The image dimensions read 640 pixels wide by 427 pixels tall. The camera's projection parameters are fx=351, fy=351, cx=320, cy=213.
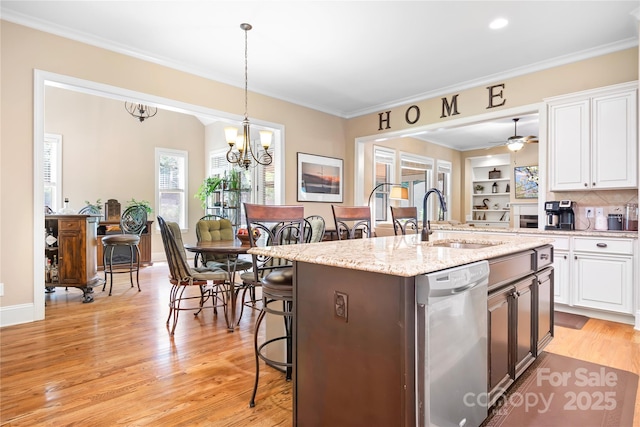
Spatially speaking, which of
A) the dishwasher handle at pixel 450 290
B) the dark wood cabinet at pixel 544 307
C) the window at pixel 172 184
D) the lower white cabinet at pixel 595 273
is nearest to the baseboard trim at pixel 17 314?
the dishwasher handle at pixel 450 290

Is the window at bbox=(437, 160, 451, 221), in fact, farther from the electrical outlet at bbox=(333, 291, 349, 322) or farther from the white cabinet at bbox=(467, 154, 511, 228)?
the electrical outlet at bbox=(333, 291, 349, 322)

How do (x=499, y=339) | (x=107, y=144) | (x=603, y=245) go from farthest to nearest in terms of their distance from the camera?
(x=107, y=144)
(x=603, y=245)
(x=499, y=339)

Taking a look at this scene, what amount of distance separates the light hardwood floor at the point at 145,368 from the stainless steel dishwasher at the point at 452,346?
84 centimetres

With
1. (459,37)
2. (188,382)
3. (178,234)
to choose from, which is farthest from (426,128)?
(188,382)

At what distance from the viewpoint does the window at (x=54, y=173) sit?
248 inches

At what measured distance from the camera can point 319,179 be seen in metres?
5.82

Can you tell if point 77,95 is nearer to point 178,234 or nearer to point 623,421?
point 178,234

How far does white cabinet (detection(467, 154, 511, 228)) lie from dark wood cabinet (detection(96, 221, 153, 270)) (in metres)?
7.80

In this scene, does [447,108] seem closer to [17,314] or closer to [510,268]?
[510,268]

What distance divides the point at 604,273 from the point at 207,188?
22.4 feet

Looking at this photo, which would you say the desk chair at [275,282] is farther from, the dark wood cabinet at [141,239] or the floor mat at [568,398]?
the dark wood cabinet at [141,239]

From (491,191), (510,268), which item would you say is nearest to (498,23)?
(510,268)

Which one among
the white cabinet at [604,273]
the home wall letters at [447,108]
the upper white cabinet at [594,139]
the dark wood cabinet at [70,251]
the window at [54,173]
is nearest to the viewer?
the white cabinet at [604,273]

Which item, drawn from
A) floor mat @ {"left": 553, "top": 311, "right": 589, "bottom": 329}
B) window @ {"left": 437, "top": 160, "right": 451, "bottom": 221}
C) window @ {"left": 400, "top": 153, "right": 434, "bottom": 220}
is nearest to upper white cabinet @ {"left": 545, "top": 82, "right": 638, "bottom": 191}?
floor mat @ {"left": 553, "top": 311, "right": 589, "bottom": 329}
